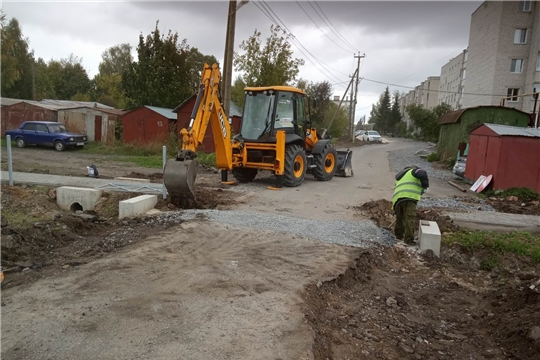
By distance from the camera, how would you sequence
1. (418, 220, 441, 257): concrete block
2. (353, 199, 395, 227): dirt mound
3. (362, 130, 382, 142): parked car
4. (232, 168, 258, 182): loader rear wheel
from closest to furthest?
(418, 220, 441, 257): concrete block → (353, 199, 395, 227): dirt mound → (232, 168, 258, 182): loader rear wheel → (362, 130, 382, 142): parked car

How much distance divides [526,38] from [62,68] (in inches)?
2373

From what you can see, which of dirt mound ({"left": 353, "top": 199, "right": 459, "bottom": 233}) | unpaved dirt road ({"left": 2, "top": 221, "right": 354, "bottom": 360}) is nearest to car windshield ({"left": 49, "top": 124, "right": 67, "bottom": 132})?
dirt mound ({"left": 353, "top": 199, "right": 459, "bottom": 233})

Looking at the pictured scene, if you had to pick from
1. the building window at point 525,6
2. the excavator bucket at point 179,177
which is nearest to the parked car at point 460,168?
the excavator bucket at point 179,177

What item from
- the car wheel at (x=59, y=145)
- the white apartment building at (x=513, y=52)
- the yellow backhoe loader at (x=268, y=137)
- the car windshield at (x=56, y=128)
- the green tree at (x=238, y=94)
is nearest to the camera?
the yellow backhoe loader at (x=268, y=137)

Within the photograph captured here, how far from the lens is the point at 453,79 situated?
62.6 metres

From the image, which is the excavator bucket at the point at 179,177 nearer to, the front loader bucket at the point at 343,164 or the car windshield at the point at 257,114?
the car windshield at the point at 257,114

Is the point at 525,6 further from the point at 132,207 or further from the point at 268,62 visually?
the point at 132,207

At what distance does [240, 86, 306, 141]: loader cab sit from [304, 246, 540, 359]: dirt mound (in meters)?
6.64

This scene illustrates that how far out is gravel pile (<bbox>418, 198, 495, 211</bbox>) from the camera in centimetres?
1032

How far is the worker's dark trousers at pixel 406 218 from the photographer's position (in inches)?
271

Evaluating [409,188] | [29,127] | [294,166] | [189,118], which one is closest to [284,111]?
[294,166]

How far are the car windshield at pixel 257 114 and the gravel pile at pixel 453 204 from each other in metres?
5.03

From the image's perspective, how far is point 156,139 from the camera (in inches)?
888

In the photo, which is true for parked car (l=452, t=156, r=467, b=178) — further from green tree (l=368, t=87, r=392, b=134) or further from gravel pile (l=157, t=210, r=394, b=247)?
green tree (l=368, t=87, r=392, b=134)
